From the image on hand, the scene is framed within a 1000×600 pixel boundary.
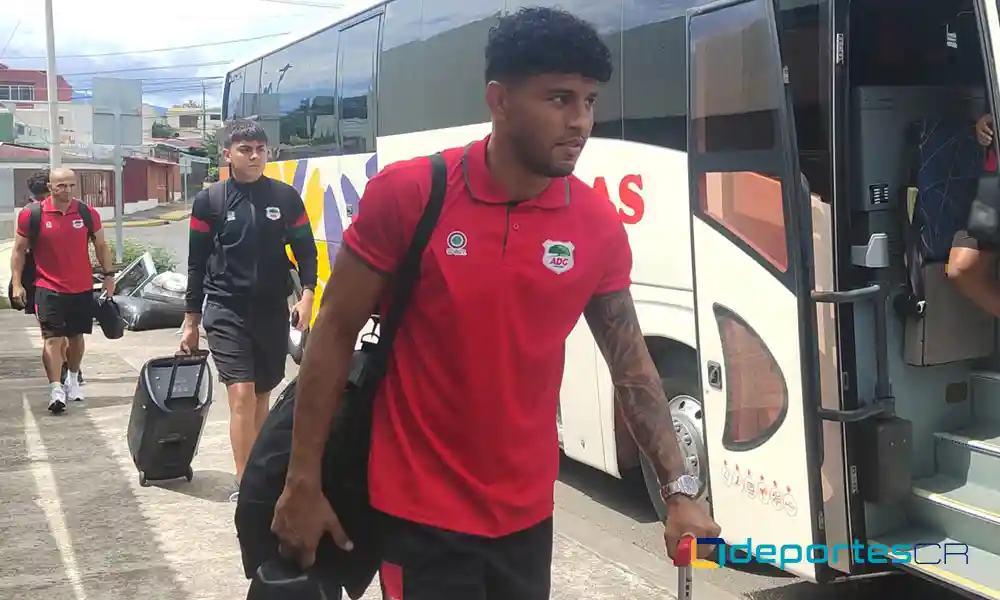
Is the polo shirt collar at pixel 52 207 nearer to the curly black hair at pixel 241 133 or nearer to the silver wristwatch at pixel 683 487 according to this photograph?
the curly black hair at pixel 241 133

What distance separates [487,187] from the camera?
2.21 m

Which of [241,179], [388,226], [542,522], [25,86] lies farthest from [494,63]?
[25,86]

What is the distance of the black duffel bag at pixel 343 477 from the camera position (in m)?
2.19

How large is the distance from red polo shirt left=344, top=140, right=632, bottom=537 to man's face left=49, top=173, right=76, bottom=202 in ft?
22.4

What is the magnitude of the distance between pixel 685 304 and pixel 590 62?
3108mm

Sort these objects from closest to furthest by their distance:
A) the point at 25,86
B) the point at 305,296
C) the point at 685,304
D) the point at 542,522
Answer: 1. the point at 542,522
2. the point at 685,304
3. the point at 305,296
4. the point at 25,86

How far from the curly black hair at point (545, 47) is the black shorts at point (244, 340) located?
137 inches

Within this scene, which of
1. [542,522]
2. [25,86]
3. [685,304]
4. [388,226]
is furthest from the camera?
[25,86]

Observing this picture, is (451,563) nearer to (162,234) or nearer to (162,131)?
(162,234)

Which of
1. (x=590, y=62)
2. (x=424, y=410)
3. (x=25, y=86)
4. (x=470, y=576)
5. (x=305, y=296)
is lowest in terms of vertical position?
(x=470, y=576)

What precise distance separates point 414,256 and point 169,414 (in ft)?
13.4

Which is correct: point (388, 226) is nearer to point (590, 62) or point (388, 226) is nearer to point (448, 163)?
point (448, 163)

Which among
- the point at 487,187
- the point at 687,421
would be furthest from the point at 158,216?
the point at 487,187

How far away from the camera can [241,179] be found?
540cm
